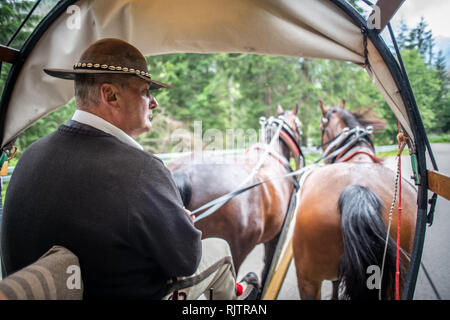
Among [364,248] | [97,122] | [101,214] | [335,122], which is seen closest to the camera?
[101,214]

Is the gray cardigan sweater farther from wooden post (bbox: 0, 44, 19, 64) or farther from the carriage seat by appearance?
wooden post (bbox: 0, 44, 19, 64)

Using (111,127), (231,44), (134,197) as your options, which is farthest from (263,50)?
(134,197)

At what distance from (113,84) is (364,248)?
6.30ft

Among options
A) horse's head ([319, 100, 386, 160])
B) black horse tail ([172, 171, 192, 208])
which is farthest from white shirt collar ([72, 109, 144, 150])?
horse's head ([319, 100, 386, 160])

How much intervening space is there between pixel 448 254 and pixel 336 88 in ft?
31.7

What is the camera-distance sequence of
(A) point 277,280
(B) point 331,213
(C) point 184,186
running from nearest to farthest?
(B) point 331,213 < (C) point 184,186 < (A) point 277,280

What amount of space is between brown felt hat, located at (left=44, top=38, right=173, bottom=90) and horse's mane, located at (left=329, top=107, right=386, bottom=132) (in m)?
3.49

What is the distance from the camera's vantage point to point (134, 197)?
1.10 metres

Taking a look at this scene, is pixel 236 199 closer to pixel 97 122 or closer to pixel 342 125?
pixel 97 122

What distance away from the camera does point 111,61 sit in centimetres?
134

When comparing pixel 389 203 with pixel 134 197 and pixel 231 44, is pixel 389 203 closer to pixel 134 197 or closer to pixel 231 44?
pixel 231 44

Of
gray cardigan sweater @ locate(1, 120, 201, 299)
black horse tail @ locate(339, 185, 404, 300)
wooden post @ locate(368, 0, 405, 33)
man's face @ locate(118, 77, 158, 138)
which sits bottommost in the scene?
black horse tail @ locate(339, 185, 404, 300)

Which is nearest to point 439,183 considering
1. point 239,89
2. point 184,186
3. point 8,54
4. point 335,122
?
point 184,186

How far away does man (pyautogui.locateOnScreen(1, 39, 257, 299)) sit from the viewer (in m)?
1.10
